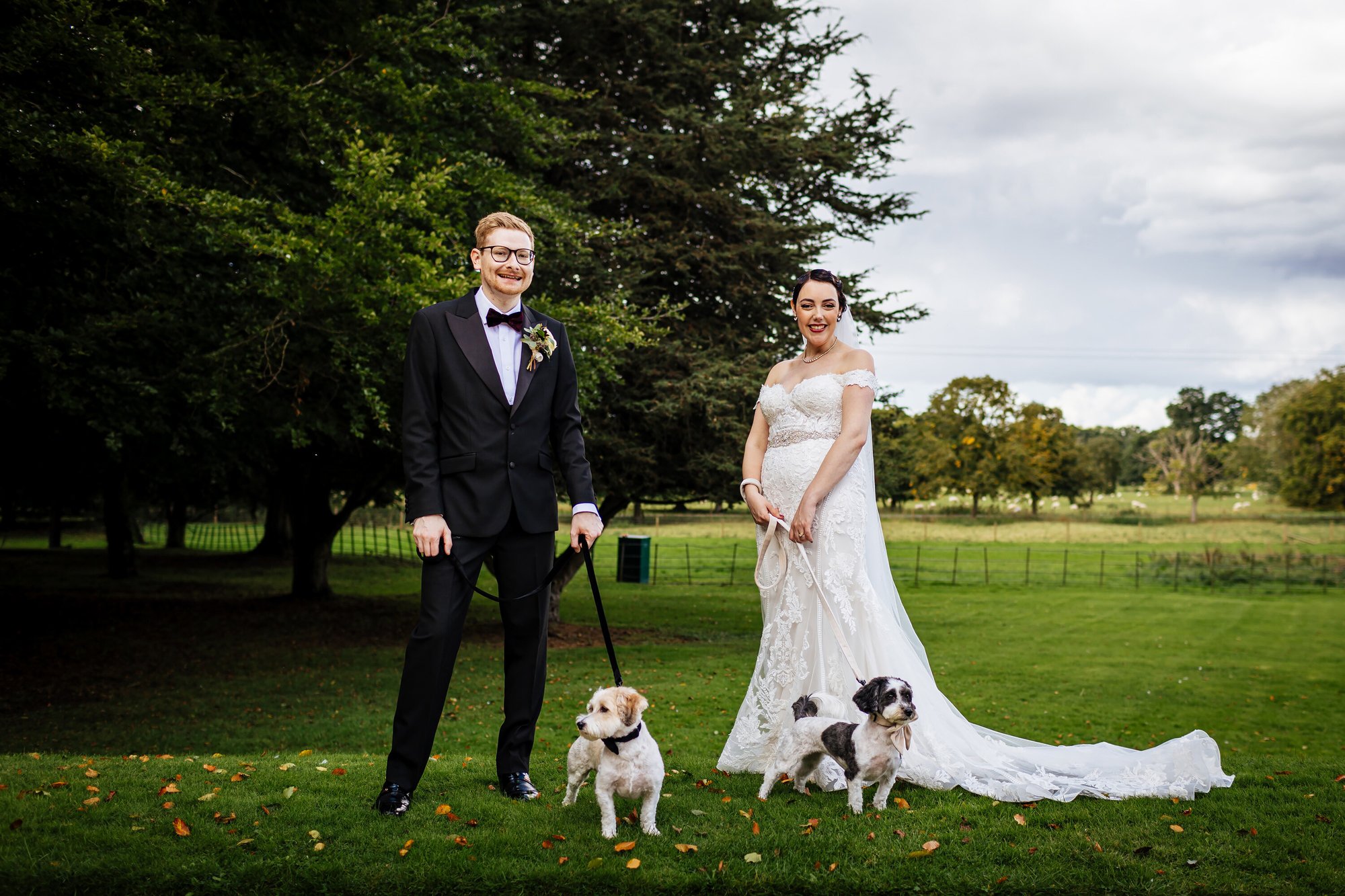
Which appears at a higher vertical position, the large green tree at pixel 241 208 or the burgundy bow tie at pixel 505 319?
the large green tree at pixel 241 208

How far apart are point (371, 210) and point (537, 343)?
223 inches

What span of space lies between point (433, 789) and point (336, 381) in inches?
281

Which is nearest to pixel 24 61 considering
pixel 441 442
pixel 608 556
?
pixel 441 442

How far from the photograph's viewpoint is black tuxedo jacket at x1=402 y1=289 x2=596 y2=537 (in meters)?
4.55

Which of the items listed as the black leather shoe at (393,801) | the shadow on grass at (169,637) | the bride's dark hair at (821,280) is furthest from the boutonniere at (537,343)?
the shadow on grass at (169,637)

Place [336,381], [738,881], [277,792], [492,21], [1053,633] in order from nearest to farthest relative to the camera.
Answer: [738,881], [277,792], [336,381], [492,21], [1053,633]

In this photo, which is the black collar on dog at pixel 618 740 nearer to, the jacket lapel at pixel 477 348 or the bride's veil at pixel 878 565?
the jacket lapel at pixel 477 348

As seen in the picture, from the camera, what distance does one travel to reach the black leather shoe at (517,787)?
5008 mm

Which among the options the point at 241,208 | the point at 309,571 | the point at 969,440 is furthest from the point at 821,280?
the point at 969,440

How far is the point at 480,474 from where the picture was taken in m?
4.57

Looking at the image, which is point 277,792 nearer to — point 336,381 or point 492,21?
point 336,381

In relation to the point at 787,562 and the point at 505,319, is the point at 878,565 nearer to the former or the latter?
the point at 787,562

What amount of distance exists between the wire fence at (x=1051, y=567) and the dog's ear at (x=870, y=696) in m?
24.6

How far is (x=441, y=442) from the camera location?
464 centimetres
